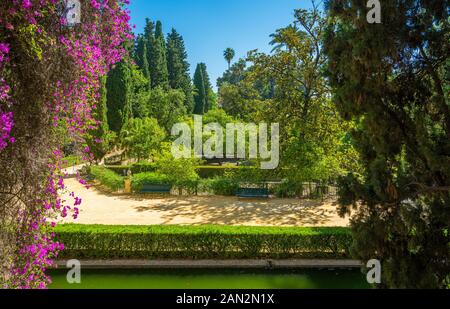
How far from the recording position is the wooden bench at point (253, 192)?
1722cm

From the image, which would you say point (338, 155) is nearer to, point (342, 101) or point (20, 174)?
point (342, 101)

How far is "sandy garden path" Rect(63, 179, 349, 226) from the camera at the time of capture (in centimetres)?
1262

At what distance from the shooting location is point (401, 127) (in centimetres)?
534

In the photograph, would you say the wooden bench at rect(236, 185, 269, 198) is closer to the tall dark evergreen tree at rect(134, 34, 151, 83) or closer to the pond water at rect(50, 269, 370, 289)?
the pond water at rect(50, 269, 370, 289)

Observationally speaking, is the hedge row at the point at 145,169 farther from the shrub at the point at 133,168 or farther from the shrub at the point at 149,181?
the shrub at the point at 149,181

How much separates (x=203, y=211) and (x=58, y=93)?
1083 cm

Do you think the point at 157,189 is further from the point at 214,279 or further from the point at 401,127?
the point at 401,127

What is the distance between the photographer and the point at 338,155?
17.0m

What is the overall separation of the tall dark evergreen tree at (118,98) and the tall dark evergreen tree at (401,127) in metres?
29.2

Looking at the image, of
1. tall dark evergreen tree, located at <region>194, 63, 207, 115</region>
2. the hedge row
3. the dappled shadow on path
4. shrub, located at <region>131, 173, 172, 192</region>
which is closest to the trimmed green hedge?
the dappled shadow on path

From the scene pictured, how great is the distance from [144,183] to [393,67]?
15310 mm

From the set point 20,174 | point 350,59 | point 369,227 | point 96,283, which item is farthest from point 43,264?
point 350,59

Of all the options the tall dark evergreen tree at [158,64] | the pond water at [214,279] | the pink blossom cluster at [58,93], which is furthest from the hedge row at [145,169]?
the tall dark evergreen tree at [158,64]

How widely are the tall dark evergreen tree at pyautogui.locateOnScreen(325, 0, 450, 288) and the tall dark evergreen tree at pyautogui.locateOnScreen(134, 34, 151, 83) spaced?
46.0 m
